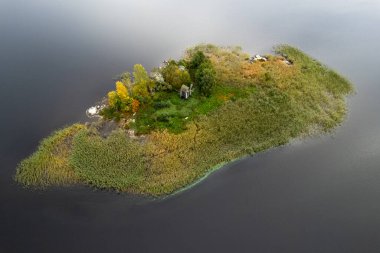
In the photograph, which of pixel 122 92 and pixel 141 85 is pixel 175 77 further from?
pixel 122 92

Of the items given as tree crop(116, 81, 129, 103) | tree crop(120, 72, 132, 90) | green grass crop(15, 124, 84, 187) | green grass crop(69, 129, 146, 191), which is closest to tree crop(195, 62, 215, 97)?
tree crop(120, 72, 132, 90)

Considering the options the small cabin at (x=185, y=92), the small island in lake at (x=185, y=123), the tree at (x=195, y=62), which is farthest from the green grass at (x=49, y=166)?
the tree at (x=195, y=62)

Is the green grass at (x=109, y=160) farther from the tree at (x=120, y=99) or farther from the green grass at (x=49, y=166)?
the tree at (x=120, y=99)

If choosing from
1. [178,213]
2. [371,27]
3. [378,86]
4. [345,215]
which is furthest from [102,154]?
[371,27]

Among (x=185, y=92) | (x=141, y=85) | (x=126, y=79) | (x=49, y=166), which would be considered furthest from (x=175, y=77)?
(x=49, y=166)

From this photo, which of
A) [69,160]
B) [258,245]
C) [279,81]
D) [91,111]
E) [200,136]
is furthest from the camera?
[279,81]

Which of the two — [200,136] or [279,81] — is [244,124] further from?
[279,81]
